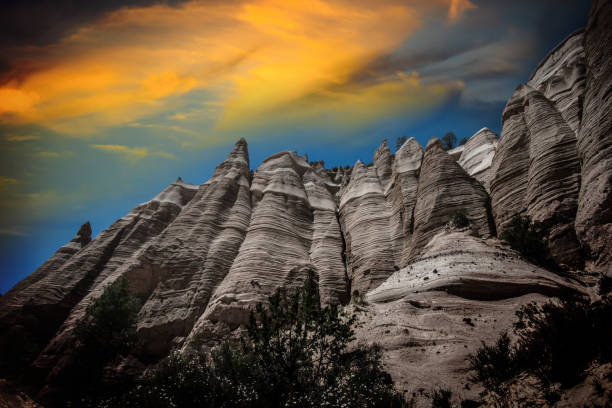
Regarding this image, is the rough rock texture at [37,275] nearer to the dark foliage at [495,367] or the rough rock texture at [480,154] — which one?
the dark foliage at [495,367]

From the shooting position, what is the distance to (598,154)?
49.2 feet

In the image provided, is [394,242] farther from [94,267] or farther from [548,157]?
[94,267]

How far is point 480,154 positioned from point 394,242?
57.6ft

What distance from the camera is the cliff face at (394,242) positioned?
13.3 m

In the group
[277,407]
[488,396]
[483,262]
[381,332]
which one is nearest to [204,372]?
[277,407]

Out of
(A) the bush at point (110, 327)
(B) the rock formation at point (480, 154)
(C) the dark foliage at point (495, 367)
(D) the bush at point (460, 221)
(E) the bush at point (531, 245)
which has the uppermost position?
(B) the rock formation at point (480, 154)

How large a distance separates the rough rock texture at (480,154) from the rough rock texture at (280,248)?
51.8ft

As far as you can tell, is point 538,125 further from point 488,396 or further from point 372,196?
point 488,396

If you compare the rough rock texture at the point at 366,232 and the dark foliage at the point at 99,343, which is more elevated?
the rough rock texture at the point at 366,232

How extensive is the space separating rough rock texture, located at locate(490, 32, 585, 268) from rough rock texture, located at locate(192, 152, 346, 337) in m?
14.2

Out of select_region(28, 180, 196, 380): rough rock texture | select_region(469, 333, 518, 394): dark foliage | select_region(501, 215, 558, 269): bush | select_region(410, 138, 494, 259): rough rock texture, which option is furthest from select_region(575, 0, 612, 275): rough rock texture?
select_region(28, 180, 196, 380): rough rock texture

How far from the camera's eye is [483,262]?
573 inches

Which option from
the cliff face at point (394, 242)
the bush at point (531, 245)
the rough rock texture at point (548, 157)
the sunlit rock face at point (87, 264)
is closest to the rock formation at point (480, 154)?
the cliff face at point (394, 242)

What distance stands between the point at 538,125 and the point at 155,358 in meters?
31.8
